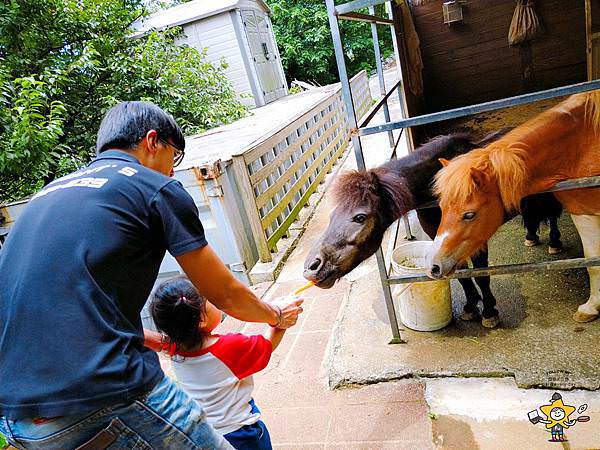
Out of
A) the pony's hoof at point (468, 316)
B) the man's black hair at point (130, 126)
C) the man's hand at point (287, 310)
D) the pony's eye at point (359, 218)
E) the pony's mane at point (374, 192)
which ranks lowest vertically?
the pony's hoof at point (468, 316)

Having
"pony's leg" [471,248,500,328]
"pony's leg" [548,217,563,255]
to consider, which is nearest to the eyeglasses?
"pony's leg" [471,248,500,328]

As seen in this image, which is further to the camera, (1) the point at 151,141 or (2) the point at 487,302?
(2) the point at 487,302

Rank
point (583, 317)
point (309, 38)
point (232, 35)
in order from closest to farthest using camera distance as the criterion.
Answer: point (583, 317) → point (232, 35) → point (309, 38)

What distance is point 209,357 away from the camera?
64.6 inches

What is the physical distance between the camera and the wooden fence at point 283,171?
495 cm

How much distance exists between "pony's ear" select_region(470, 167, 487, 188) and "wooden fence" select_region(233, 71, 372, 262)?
9.89 feet

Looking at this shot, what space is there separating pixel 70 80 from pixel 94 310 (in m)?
7.61

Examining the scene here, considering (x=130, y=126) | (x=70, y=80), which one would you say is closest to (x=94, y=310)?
(x=130, y=126)

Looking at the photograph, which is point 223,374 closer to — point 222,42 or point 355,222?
point 355,222

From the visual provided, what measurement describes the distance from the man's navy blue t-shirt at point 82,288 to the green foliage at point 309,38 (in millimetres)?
20346

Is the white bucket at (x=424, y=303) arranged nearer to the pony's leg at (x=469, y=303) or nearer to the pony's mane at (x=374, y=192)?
the pony's leg at (x=469, y=303)

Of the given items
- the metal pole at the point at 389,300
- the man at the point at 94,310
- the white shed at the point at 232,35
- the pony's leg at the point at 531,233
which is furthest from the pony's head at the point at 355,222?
the white shed at the point at 232,35

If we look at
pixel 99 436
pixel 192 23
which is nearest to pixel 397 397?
pixel 99 436

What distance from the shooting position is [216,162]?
4.39 metres
